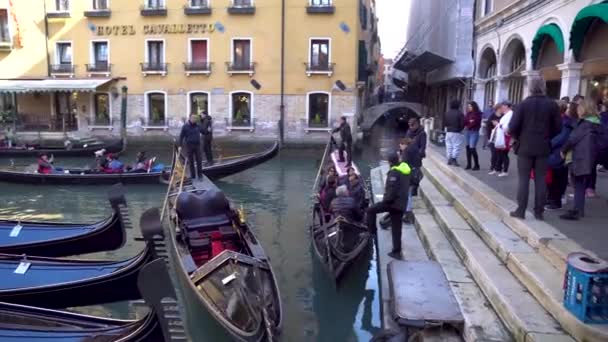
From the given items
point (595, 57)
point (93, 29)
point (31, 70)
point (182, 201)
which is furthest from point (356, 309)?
point (31, 70)

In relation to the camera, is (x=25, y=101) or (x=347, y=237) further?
(x=25, y=101)

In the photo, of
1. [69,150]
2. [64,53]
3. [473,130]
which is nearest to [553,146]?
[473,130]

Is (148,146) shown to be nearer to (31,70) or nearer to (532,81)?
(31,70)

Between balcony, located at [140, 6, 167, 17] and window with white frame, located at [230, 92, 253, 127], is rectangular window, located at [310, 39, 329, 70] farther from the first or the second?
balcony, located at [140, 6, 167, 17]

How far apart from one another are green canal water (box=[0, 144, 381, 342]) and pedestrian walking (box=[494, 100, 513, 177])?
181 cm

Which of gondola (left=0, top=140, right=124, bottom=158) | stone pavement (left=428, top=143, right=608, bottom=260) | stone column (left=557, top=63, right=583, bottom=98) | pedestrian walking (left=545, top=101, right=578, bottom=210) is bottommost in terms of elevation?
gondola (left=0, top=140, right=124, bottom=158)

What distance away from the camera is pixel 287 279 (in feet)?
14.9

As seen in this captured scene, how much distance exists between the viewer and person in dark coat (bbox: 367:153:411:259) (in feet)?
12.5

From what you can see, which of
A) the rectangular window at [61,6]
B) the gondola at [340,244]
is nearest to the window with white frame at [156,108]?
the rectangular window at [61,6]

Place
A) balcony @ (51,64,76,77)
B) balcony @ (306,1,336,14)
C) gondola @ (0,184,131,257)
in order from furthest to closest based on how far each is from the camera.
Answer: balcony @ (51,64,76,77), balcony @ (306,1,336,14), gondola @ (0,184,131,257)

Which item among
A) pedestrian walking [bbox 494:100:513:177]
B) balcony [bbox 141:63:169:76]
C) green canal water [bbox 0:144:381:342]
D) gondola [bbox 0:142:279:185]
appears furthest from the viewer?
balcony [bbox 141:63:169:76]

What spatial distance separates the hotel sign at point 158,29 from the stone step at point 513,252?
10411 mm

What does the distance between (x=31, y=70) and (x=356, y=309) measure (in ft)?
48.6

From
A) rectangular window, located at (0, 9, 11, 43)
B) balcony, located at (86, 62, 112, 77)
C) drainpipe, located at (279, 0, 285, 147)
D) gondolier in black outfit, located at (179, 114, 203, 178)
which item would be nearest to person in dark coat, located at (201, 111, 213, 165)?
gondolier in black outfit, located at (179, 114, 203, 178)
